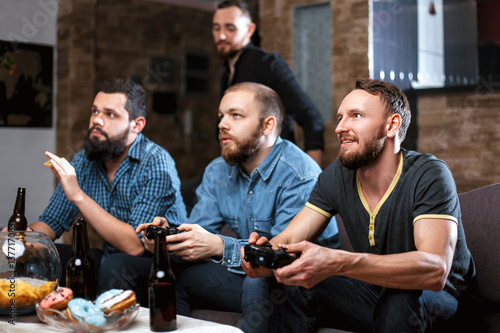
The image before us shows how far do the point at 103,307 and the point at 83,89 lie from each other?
3.74 meters

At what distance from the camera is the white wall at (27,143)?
4461mm

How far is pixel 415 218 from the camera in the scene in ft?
5.06

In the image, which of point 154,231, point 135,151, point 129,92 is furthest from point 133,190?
point 154,231

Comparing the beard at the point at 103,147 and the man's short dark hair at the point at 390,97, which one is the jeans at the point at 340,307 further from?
Result: the beard at the point at 103,147

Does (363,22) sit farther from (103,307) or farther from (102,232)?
(103,307)

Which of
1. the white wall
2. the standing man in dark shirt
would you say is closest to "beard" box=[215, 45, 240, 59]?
the standing man in dark shirt

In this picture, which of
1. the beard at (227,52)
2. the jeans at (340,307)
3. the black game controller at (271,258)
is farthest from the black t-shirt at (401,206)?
the beard at (227,52)

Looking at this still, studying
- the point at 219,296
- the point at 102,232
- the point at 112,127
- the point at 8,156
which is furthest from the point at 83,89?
the point at 219,296

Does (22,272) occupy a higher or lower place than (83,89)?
lower

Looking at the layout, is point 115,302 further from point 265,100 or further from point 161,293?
point 265,100

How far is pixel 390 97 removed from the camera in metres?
1.71

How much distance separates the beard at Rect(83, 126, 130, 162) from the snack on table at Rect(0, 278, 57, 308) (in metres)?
0.80

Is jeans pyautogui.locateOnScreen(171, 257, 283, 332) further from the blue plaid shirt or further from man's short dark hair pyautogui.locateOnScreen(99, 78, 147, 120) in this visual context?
man's short dark hair pyautogui.locateOnScreen(99, 78, 147, 120)

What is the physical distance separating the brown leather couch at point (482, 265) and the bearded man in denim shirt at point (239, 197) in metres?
0.12
